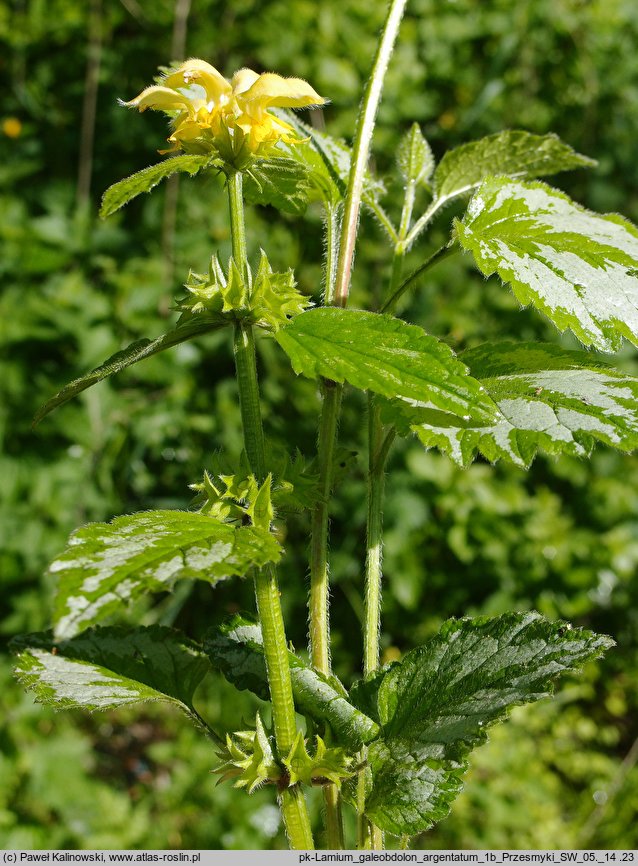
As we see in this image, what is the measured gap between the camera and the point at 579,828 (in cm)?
243

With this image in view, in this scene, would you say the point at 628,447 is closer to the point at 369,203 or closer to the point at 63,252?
the point at 369,203

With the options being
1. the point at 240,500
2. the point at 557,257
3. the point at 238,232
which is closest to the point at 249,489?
the point at 240,500

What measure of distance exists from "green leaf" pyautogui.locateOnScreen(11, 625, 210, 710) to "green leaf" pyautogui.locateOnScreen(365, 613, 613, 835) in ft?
0.49

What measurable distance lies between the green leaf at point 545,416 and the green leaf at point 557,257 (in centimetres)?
3

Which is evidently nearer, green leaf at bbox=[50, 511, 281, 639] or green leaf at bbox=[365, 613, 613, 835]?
green leaf at bbox=[50, 511, 281, 639]

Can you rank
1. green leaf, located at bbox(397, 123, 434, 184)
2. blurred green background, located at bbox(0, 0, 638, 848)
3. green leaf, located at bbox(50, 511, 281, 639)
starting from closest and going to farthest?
green leaf, located at bbox(50, 511, 281, 639), green leaf, located at bbox(397, 123, 434, 184), blurred green background, located at bbox(0, 0, 638, 848)

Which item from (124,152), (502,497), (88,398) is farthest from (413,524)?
(124,152)

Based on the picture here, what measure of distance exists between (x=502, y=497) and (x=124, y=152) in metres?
1.46

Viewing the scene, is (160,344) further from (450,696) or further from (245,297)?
(450,696)

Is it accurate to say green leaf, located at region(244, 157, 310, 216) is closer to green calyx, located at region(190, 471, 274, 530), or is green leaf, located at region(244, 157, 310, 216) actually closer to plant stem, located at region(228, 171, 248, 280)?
plant stem, located at region(228, 171, 248, 280)

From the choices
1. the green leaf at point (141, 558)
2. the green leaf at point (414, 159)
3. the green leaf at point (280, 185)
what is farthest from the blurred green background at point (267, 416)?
the green leaf at point (141, 558)

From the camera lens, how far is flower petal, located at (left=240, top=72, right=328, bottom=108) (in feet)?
1.63

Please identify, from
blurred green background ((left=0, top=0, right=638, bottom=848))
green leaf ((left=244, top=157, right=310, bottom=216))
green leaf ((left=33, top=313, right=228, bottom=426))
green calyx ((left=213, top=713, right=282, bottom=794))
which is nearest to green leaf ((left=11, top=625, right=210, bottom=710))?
green calyx ((left=213, top=713, right=282, bottom=794))

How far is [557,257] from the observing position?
1.79 ft
